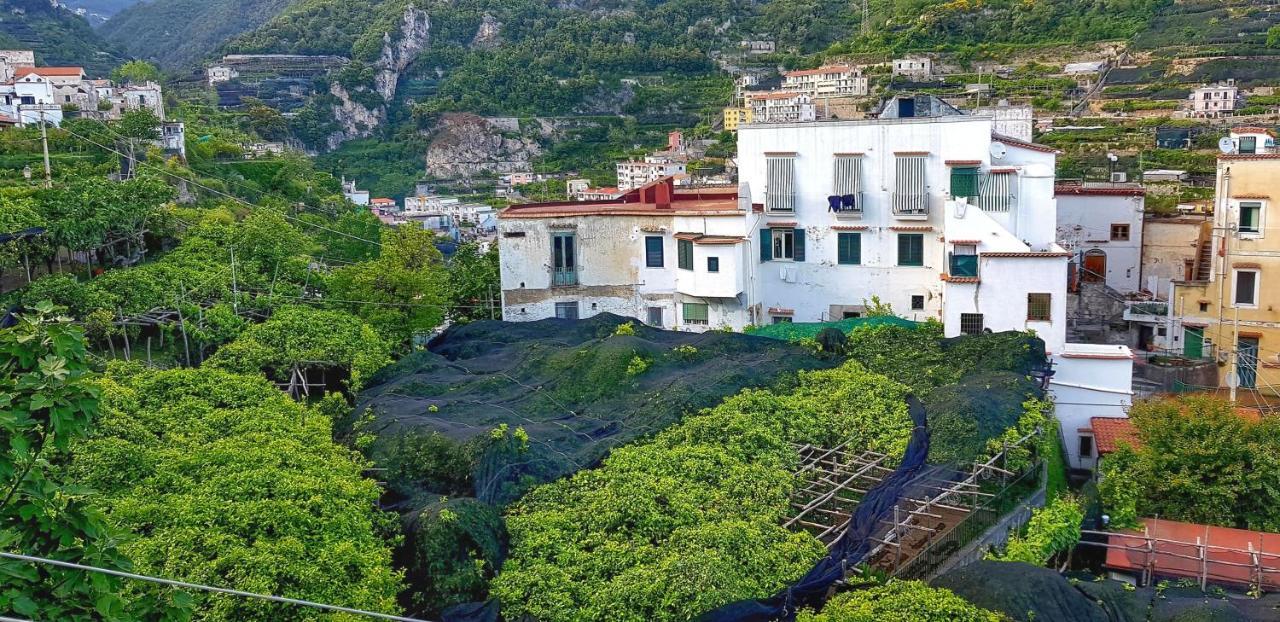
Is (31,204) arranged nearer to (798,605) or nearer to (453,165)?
(798,605)

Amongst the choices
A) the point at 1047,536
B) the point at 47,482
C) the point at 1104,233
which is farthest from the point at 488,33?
the point at 47,482

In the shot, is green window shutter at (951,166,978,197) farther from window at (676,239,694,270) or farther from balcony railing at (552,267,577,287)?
balcony railing at (552,267,577,287)

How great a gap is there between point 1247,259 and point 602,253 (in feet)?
54.8

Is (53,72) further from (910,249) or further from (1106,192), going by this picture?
(1106,192)

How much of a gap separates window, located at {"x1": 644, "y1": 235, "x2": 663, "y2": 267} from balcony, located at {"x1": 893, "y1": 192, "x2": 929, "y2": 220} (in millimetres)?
6236

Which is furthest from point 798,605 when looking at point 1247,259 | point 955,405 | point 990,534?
point 1247,259

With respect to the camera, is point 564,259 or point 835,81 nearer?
point 564,259

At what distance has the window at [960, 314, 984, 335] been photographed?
24078 mm

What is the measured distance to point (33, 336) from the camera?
299 inches

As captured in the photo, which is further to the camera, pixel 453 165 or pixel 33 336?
pixel 453 165

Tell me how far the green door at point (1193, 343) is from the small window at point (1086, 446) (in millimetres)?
7399

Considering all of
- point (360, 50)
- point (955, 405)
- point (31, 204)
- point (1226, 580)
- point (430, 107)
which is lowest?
point (1226, 580)

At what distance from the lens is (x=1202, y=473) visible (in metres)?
17.5

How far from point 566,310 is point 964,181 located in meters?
10.9
